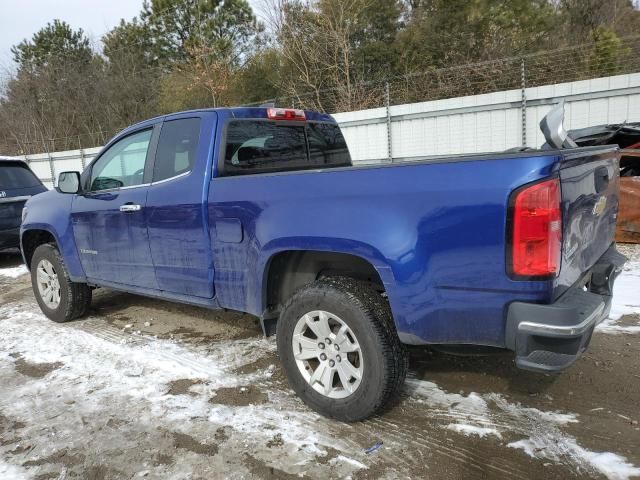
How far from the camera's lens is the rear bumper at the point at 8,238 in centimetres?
802

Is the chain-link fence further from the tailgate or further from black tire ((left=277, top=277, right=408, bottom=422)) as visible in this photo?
black tire ((left=277, top=277, right=408, bottom=422))

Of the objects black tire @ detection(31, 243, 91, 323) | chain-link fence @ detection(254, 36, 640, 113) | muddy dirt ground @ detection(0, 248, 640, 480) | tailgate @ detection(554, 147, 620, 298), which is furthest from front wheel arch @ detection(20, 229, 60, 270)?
chain-link fence @ detection(254, 36, 640, 113)

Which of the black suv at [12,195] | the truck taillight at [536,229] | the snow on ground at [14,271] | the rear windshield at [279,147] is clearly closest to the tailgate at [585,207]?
the truck taillight at [536,229]

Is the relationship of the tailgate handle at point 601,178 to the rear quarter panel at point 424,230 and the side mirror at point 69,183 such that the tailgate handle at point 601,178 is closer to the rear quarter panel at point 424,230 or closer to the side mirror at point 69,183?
the rear quarter panel at point 424,230

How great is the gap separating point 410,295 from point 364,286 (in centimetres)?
44

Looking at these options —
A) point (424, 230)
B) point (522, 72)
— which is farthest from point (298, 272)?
point (522, 72)

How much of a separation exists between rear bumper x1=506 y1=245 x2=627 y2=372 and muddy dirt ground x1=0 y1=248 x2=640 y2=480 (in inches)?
16.4

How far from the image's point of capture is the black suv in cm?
806

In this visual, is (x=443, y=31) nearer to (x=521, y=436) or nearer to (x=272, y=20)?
(x=272, y=20)

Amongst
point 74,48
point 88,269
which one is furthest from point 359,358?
point 74,48

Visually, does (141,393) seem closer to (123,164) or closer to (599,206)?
(123,164)

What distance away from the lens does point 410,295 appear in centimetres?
254

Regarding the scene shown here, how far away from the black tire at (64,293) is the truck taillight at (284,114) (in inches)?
106

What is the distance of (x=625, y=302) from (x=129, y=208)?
4.43 meters
